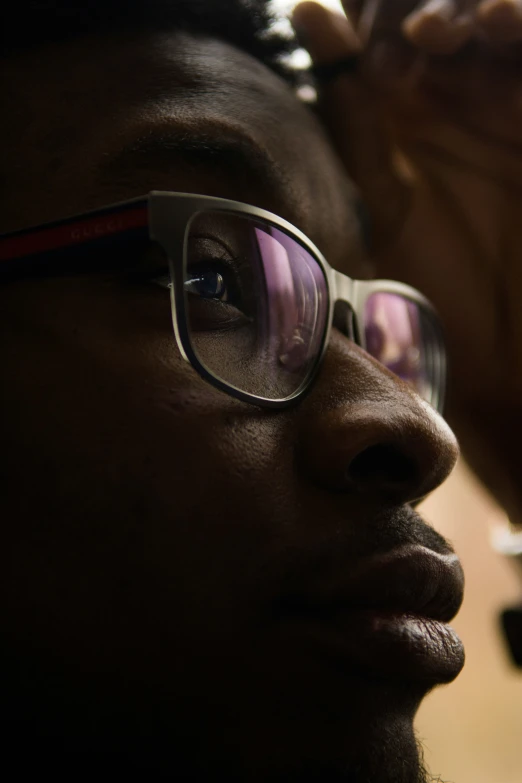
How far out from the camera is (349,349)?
2.65ft

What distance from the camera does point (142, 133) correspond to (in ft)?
2.52

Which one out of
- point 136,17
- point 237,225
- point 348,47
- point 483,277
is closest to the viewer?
point 237,225

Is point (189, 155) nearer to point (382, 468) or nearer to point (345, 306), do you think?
point (345, 306)

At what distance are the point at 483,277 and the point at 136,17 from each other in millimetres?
962

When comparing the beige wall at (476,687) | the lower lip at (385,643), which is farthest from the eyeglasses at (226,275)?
the beige wall at (476,687)

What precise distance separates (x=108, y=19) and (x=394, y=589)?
0.81 m

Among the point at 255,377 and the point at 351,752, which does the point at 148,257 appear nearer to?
the point at 255,377

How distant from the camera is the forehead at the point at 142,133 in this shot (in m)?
0.76

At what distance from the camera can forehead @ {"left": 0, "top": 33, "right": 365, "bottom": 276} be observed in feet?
2.48

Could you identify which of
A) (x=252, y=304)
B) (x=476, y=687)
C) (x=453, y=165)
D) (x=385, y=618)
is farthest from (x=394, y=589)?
(x=476, y=687)

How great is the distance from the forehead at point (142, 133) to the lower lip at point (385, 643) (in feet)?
1.66

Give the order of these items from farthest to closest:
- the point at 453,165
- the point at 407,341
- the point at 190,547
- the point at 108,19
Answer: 1. the point at 453,165
2. the point at 407,341
3. the point at 108,19
4. the point at 190,547

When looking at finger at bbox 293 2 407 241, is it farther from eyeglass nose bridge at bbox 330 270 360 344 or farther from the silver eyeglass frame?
the silver eyeglass frame

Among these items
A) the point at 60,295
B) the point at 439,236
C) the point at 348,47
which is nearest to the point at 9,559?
the point at 60,295
